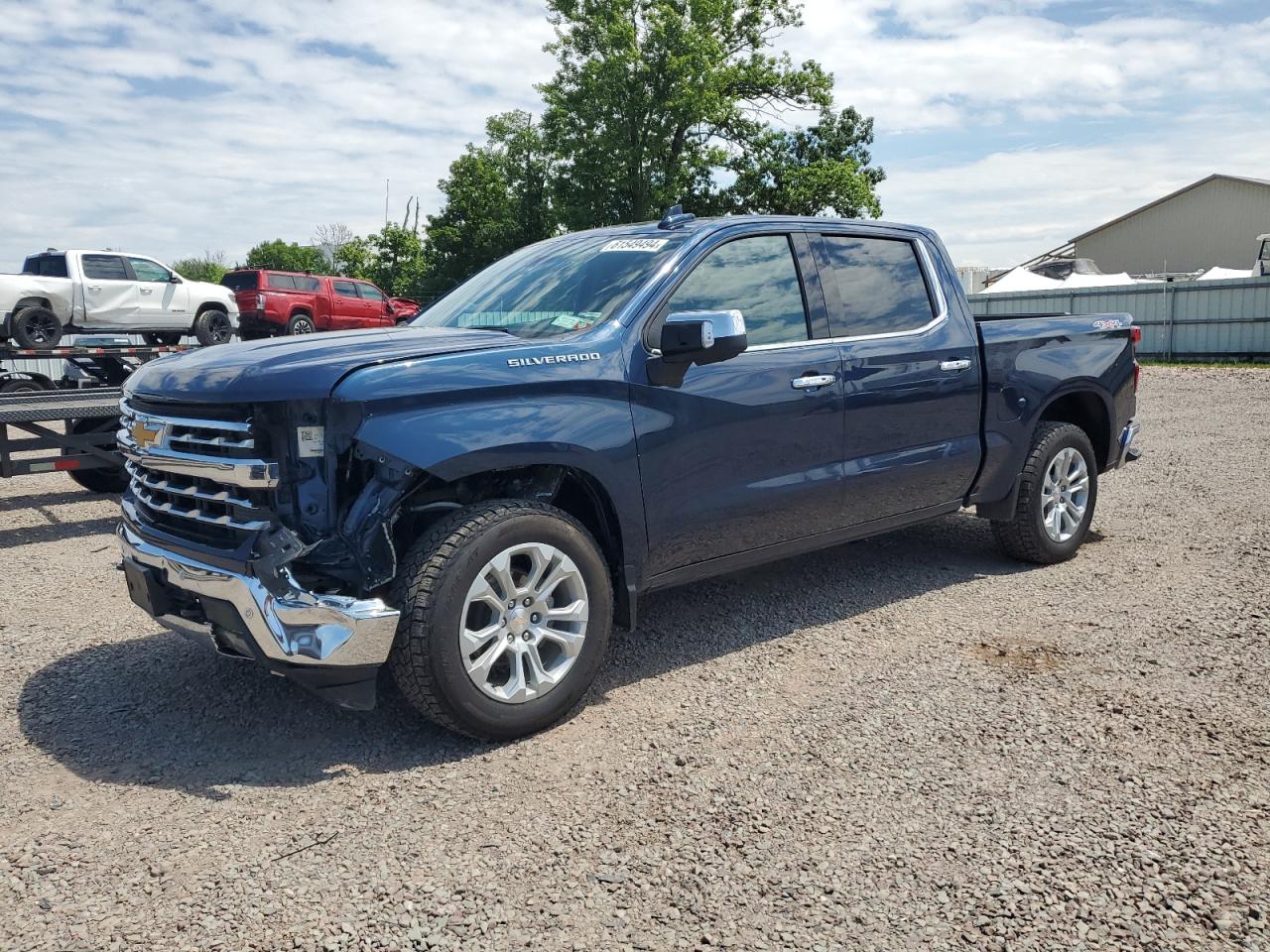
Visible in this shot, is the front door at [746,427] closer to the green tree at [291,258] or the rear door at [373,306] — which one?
the rear door at [373,306]

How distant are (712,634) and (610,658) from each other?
0.57m

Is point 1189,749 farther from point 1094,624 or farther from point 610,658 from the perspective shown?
point 610,658

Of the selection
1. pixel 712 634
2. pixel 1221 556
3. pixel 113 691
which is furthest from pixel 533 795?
pixel 1221 556

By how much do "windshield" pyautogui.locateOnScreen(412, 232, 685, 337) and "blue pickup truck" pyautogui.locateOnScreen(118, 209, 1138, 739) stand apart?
0.02 meters

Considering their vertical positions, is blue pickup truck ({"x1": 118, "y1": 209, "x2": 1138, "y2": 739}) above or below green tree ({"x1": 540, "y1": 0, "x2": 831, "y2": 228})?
below

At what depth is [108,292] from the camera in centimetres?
1727

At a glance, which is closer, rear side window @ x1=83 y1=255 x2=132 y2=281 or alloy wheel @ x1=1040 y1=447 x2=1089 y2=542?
alloy wheel @ x1=1040 y1=447 x2=1089 y2=542

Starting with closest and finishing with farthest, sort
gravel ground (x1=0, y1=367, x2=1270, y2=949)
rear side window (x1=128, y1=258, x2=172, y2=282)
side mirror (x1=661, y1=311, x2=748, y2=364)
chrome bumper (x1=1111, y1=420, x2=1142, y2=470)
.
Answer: gravel ground (x1=0, y1=367, x2=1270, y2=949) → side mirror (x1=661, y1=311, x2=748, y2=364) → chrome bumper (x1=1111, y1=420, x2=1142, y2=470) → rear side window (x1=128, y1=258, x2=172, y2=282)

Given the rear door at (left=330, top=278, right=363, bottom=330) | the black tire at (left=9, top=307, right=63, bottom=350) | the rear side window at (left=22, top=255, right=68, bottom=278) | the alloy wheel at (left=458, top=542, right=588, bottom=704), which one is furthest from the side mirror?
the rear door at (left=330, top=278, right=363, bottom=330)

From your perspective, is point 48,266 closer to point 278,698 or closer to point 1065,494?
point 278,698

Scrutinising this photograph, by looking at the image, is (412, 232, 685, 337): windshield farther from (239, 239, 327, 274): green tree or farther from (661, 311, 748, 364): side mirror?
(239, 239, 327, 274): green tree

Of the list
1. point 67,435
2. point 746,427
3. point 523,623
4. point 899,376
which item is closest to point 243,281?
point 67,435

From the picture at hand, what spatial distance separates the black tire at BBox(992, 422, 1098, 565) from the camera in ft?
18.9

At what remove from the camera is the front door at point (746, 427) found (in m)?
4.10
